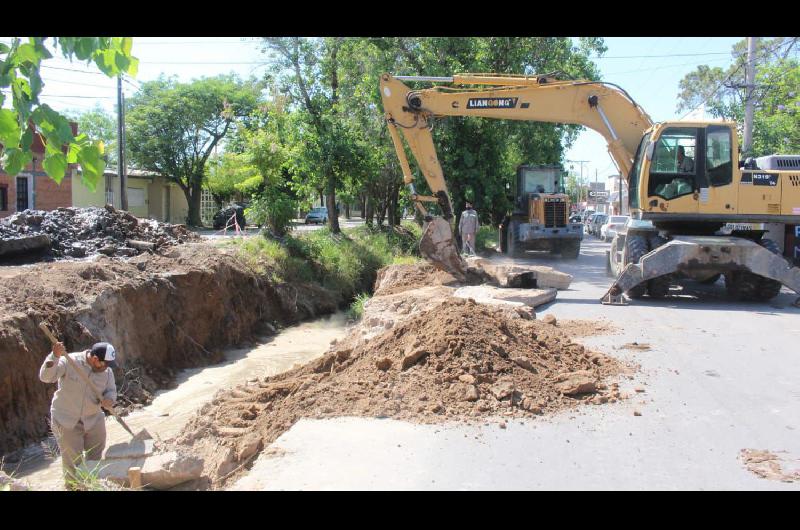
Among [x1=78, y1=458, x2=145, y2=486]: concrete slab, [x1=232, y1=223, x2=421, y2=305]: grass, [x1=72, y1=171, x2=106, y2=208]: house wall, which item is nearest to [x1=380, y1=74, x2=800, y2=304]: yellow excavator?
[x1=232, y1=223, x2=421, y2=305]: grass

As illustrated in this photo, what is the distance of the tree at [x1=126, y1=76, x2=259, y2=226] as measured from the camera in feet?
129

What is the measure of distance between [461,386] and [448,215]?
8.19 m

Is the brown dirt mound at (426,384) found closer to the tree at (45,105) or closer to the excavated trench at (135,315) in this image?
the tree at (45,105)

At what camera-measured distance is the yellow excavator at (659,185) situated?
1143 cm

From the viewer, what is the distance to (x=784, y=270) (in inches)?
446

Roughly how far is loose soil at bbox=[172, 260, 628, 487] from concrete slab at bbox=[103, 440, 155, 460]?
0.47 m

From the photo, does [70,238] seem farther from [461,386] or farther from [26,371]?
[461,386]

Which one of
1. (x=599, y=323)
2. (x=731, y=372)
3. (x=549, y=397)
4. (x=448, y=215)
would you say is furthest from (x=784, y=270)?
(x=549, y=397)

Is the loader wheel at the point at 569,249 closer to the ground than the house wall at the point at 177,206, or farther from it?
Answer: closer to the ground

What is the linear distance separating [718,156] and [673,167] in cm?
79

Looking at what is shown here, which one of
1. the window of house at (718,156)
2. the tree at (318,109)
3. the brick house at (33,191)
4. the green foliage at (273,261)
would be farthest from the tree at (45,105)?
the brick house at (33,191)

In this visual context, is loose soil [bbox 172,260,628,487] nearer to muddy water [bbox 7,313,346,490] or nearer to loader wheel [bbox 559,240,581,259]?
muddy water [bbox 7,313,346,490]

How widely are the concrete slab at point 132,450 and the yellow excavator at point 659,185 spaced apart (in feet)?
27.3

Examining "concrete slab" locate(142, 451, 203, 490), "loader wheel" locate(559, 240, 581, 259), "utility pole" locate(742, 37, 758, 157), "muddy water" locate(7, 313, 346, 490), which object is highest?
"utility pole" locate(742, 37, 758, 157)
